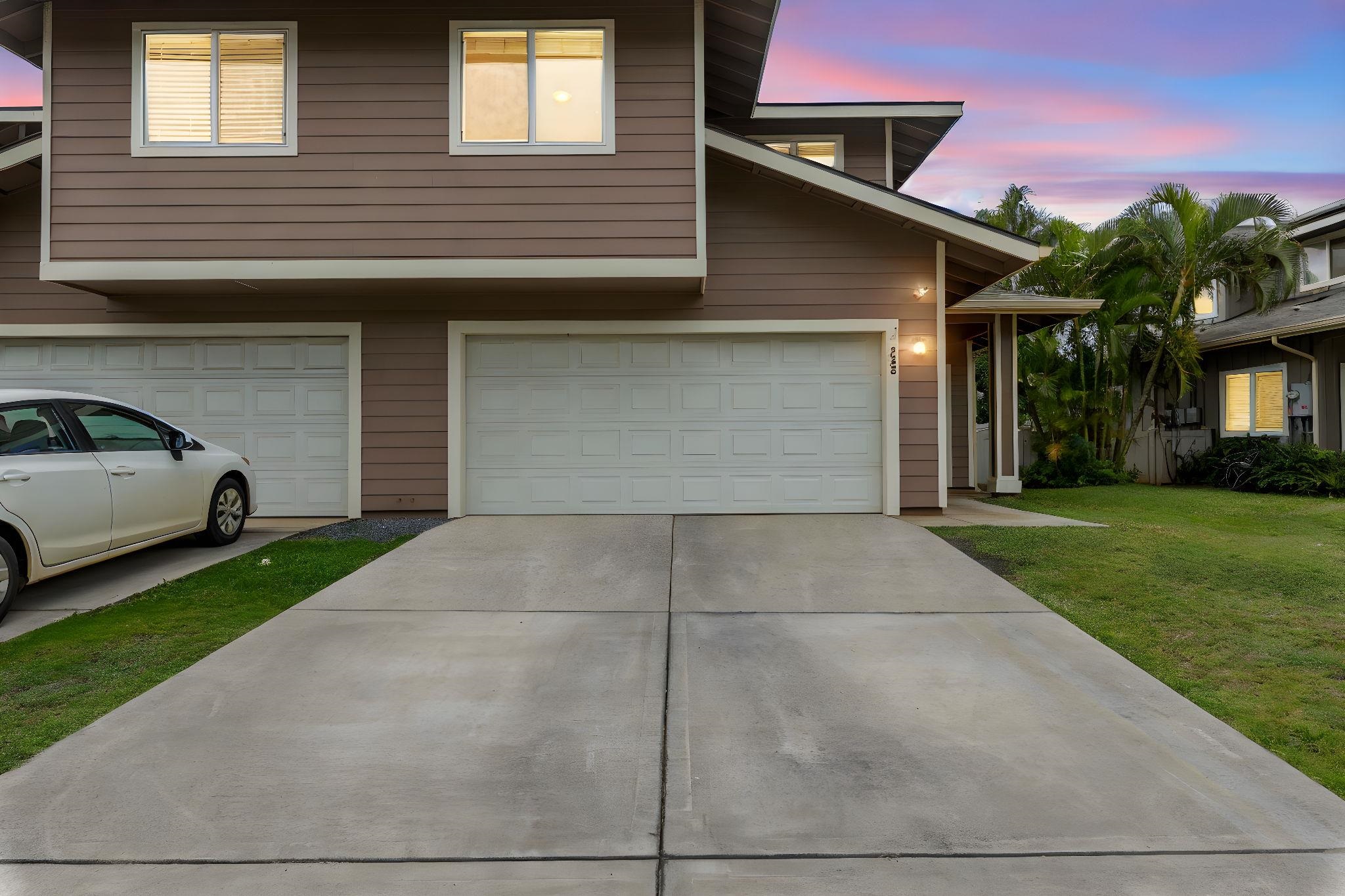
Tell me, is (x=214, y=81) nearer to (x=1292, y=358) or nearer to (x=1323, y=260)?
(x=1292, y=358)

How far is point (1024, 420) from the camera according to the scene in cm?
1667

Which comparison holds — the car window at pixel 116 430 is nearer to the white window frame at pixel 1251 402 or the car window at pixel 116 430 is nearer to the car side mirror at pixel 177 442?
the car side mirror at pixel 177 442

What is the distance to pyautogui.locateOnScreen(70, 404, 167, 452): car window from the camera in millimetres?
5641

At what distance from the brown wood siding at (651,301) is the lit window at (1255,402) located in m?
9.61

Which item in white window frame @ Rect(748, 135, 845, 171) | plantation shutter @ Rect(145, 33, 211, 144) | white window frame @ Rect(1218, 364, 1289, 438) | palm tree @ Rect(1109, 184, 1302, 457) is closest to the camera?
plantation shutter @ Rect(145, 33, 211, 144)

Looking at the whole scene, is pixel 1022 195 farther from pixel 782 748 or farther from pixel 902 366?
pixel 782 748

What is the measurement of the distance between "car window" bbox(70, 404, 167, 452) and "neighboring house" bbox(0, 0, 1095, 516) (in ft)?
7.11

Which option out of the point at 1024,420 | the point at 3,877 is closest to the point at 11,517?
the point at 3,877

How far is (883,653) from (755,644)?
0.71 m

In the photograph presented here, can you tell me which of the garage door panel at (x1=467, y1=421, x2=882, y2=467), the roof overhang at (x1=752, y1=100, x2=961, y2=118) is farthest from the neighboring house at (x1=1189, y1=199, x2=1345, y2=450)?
the garage door panel at (x1=467, y1=421, x2=882, y2=467)

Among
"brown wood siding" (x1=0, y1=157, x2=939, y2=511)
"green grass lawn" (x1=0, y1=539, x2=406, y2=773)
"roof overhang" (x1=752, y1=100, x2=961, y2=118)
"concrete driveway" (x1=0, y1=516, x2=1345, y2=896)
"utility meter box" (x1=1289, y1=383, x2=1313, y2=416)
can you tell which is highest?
"roof overhang" (x1=752, y1=100, x2=961, y2=118)

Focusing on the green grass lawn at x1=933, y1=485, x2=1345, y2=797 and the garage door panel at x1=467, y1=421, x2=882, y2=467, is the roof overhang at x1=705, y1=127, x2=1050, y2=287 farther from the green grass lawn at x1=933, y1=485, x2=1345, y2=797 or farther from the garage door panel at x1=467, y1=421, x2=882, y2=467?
the green grass lawn at x1=933, y1=485, x2=1345, y2=797

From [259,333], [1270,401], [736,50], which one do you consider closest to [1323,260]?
[1270,401]

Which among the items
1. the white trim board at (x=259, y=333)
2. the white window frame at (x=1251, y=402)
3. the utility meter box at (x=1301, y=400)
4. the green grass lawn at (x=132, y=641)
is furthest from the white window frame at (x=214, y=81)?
the white window frame at (x=1251, y=402)
